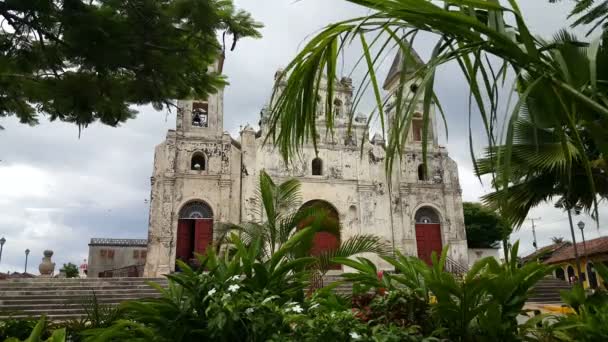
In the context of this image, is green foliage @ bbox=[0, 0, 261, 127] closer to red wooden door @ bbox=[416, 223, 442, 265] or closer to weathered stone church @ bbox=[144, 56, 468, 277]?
weathered stone church @ bbox=[144, 56, 468, 277]

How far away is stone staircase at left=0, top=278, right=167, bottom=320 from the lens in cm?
1002

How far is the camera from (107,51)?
400 centimetres

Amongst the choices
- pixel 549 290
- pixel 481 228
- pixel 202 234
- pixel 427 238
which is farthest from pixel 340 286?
pixel 481 228

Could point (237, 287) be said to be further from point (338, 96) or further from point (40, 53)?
point (338, 96)

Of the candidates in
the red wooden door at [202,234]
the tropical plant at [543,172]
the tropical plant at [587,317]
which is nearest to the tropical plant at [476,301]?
the tropical plant at [587,317]

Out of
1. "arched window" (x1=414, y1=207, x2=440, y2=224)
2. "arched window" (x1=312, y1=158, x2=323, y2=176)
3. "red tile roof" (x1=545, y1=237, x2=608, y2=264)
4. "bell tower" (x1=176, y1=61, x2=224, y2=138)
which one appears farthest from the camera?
"red tile roof" (x1=545, y1=237, x2=608, y2=264)

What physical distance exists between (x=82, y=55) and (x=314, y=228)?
2.71 meters

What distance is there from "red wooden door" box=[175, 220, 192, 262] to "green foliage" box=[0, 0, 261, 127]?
10.8 meters

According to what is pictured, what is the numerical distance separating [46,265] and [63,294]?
12.3 ft

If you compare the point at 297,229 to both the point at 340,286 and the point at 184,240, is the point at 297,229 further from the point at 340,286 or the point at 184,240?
the point at 184,240

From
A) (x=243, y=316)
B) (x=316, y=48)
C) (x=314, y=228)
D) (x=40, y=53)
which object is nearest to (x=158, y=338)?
(x=243, y=316)

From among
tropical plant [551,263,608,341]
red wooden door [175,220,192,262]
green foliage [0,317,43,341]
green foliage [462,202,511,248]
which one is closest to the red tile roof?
green foliage [462,202,511,248]

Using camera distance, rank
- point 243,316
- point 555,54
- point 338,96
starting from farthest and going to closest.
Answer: point 338,96, point 243,316, point 555,54

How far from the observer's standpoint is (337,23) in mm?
1728
